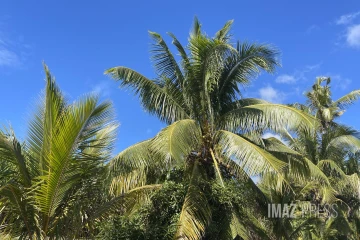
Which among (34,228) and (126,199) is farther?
(126,199)

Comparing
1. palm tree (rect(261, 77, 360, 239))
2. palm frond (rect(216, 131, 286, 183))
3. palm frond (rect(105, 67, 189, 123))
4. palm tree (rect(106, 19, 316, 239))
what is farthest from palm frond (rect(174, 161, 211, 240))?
palm tree (rect(261, 77, 360, 239))

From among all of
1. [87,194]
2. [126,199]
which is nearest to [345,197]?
[126,199]

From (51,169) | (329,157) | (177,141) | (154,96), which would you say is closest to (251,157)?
(177,141)

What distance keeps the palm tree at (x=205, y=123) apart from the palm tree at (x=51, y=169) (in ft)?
6.17

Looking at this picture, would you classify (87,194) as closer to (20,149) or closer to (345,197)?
(20,149)

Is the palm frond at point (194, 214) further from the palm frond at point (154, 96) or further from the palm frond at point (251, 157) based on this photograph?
the palm frond at point (154, 96)

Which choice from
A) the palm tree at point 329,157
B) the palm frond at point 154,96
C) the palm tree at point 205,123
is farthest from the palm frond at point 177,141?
the palm tree at point 329,157

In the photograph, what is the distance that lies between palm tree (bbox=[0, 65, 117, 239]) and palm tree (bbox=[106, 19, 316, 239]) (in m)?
1.88

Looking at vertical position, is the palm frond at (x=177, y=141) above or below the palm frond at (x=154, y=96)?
below

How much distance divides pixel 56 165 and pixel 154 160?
11.5 ft

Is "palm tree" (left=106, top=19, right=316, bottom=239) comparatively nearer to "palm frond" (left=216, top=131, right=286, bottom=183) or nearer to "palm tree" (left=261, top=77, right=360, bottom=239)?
"palm frond" (left=216, top=131, right=286, bottom=183)

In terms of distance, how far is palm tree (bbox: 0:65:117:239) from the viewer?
547 centimetres

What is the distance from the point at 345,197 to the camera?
650 inches

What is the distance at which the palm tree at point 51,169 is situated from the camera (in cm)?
547
